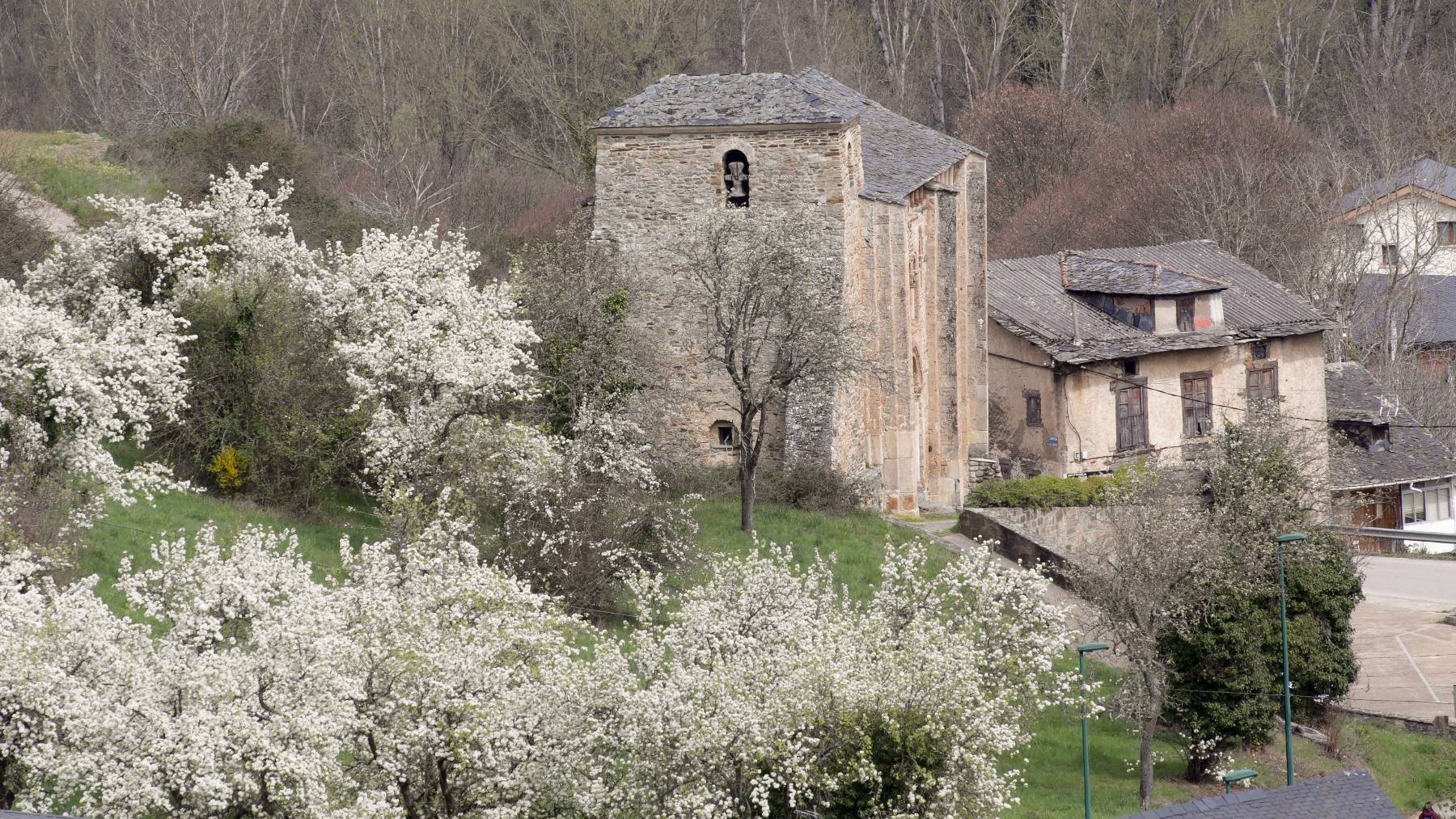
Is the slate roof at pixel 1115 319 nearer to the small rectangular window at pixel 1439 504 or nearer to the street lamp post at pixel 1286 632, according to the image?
the small rectangular window at pixel 1439 504

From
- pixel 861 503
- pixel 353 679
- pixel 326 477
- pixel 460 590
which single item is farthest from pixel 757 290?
pixel 353 679

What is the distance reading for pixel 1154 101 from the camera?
8150cm

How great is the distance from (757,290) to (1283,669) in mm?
12312

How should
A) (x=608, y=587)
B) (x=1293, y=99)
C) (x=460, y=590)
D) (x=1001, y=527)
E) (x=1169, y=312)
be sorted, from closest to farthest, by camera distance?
(x=460, y=590), (x=608, y=587), (x=1001, y=527), (x=1169, y=312), (x=1293, y=99)

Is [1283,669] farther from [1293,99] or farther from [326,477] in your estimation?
[1293,99]

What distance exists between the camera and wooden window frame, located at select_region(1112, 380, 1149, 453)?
44.1 m

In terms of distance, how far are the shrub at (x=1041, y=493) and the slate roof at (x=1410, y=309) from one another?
2067 centimetres

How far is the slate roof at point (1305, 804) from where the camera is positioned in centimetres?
1742

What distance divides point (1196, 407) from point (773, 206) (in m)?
14.4

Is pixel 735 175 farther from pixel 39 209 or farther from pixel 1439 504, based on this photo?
pixel 1439 504

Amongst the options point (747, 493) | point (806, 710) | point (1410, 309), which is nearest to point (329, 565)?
point (747, 493)

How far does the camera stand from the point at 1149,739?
26.0 meters

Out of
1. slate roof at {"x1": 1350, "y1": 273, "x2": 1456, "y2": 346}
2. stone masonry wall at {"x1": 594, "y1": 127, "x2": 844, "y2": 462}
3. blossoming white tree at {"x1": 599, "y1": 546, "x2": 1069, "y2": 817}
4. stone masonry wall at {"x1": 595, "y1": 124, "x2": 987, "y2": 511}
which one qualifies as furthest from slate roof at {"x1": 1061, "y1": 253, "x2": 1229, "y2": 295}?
blossoming white tree at {"x1": 599, "y1": 546, "x2": 1069, "y2": 817}

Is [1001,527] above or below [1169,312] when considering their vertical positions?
below
